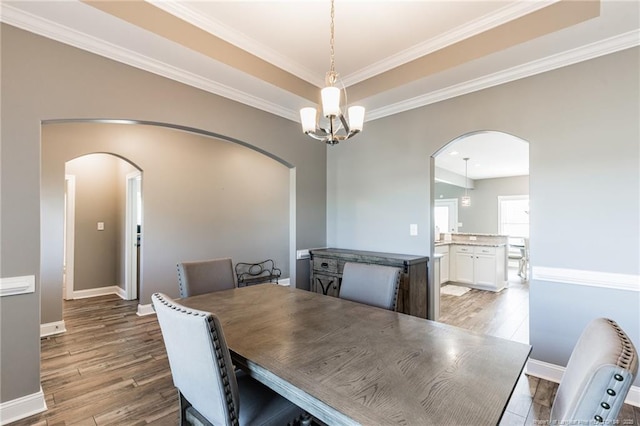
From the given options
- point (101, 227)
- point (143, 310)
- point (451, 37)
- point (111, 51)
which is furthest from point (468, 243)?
point (101, 227)

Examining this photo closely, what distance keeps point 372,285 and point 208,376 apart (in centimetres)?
135

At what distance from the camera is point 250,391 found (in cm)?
145

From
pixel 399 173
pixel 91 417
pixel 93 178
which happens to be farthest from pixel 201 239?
pixel 399 173

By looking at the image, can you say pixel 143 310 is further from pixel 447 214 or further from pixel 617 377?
pixel 447 214

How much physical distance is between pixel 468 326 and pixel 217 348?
368cm

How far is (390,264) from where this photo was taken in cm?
314

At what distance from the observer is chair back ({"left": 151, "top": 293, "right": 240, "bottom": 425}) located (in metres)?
1.11

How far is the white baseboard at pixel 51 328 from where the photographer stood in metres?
3.52

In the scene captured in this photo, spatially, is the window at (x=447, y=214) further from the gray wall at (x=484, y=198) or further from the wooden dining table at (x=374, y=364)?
the wooden dining table at (x=374, y=364)

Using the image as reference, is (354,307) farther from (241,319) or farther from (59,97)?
(59,97)

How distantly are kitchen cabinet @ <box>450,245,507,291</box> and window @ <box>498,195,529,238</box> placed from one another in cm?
359

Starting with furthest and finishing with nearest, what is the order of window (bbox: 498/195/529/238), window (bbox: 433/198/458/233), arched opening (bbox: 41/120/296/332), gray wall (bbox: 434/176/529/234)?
window (bbox: 433/198/458/233), gray wall (bbox: 434/176/529/234), window (bbox: 498/195/529/238), arched opening (bbox: 41/120/296/332)

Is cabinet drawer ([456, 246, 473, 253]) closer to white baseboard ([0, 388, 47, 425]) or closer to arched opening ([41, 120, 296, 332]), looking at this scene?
arched opening ([41, 120, 296, 332])

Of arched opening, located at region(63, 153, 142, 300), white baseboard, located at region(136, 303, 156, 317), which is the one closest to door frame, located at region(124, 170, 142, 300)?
arched opening, located at region(63, 153, 142, 300)
